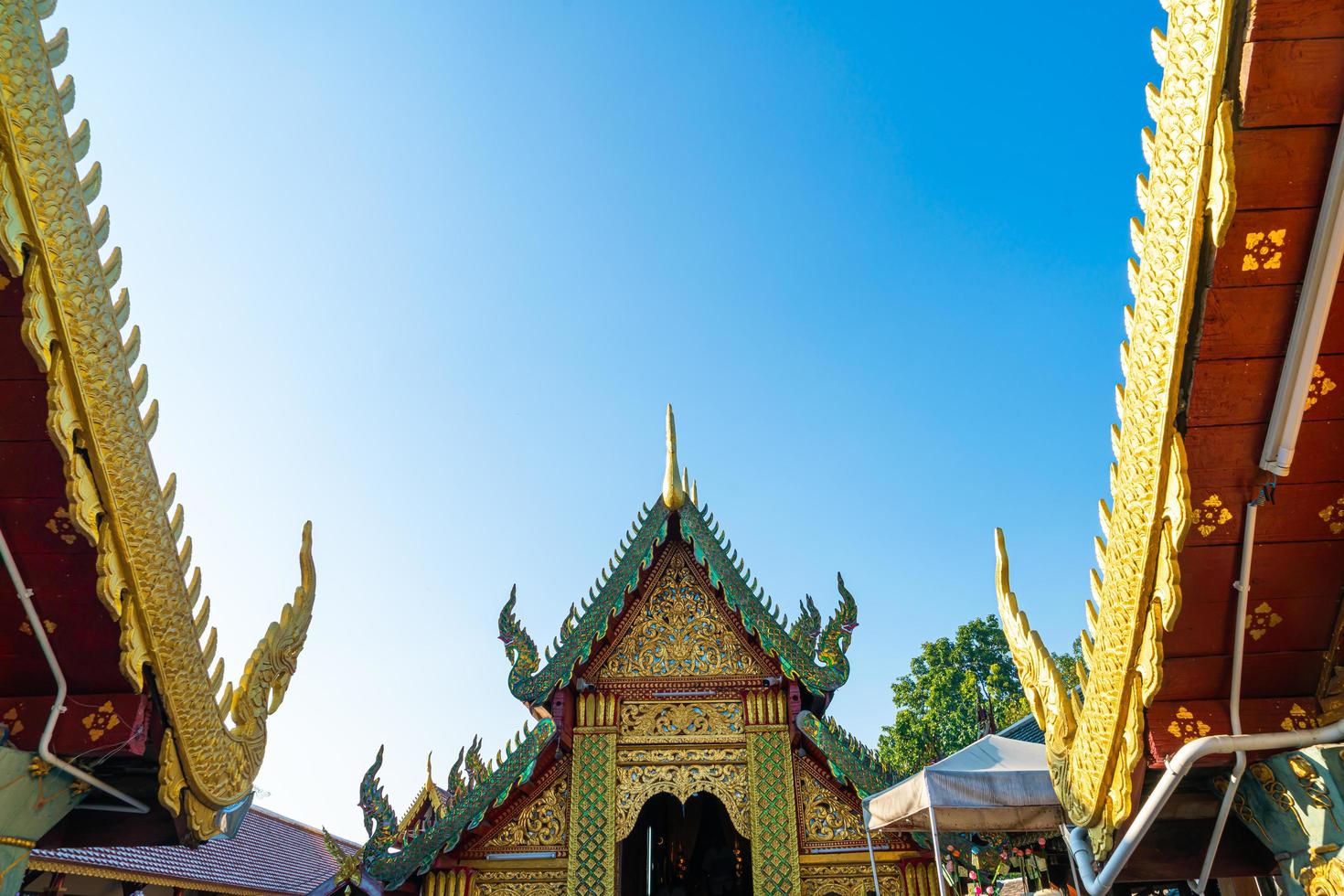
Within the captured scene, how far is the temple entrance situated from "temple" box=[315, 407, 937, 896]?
3175 mm

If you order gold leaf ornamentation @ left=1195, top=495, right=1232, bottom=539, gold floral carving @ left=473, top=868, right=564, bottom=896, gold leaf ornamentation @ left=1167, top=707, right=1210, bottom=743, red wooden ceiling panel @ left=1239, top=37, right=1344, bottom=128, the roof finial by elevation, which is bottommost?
gold floral carving @ left=473, top=868, right=564, bottom=896

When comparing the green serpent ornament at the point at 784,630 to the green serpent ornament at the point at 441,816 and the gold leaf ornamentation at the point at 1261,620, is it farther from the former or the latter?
the gold leaf ornamentation at the point at 1261,620

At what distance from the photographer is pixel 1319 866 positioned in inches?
121

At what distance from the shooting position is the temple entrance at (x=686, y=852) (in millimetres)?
9656

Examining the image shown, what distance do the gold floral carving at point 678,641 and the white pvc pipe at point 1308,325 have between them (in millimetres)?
5009

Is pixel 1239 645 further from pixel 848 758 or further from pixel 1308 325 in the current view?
pixel 848 758

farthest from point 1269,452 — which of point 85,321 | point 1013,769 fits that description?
point 85,321

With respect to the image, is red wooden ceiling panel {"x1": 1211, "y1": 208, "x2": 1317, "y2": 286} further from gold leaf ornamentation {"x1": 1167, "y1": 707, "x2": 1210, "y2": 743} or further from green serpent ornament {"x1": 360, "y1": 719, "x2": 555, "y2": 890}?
green serpent ornament {"x1": 360, "y1": 719, "x2": 555, "y2": 890}

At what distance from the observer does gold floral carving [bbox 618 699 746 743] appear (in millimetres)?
Result: 7043

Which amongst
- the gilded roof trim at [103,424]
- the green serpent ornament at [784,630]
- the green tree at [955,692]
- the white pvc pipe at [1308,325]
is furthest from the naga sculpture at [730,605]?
the green tree at [955,692]

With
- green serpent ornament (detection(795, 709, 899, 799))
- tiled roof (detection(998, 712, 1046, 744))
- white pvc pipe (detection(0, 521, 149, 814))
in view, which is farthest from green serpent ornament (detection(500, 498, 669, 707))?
tiled roof (detection(998, 712, 1046, 744))

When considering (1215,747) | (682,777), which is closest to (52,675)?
(682,777)

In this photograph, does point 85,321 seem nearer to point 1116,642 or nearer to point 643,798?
point 1116,642

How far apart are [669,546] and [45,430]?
526cm
